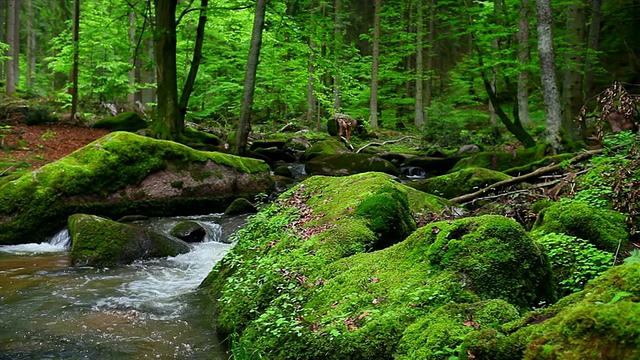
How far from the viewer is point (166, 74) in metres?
15.2

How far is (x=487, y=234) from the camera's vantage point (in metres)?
3.74

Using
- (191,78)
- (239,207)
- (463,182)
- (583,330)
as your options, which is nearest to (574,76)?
(463,182)

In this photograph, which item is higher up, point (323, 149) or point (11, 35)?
point (11, 35)

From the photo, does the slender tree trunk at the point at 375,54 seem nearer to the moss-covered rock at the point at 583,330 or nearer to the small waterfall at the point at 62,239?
the small waterfall at the point at 62,239

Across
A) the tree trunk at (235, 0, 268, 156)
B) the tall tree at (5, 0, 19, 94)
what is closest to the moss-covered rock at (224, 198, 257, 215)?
the tree trunk at (235, 0, 268, 156)

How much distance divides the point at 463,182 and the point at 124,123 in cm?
1442

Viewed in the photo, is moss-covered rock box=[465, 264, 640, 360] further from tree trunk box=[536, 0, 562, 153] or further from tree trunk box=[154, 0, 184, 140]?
tree trunk box=[154, 0, 184, 140]

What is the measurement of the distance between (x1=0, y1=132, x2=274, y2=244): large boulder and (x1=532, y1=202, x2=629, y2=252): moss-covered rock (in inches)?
315

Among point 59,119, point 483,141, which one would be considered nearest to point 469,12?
point 483,141

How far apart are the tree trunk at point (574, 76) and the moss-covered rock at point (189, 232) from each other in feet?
33.2

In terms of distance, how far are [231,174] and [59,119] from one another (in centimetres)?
1192

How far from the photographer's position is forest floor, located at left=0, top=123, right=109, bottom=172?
44.7 feet

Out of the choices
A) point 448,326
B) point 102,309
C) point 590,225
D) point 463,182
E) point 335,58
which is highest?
point 335,58

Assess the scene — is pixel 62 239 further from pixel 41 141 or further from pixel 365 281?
pixel 41 141
